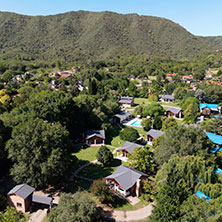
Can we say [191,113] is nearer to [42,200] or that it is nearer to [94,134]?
[94,134]

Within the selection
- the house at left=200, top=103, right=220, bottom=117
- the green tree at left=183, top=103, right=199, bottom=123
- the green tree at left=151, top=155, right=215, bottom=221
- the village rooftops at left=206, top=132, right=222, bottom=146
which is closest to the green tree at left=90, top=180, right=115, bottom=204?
the green tree at left=151, top=155, right=215, bottom=221

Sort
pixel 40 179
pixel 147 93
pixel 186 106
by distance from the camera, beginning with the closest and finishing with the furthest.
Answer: pixel 40 179 → pixel 186 106 → pixel 147 93

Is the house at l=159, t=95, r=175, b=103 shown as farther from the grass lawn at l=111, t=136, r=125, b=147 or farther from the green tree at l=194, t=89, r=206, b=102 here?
the grass lawn at l=111, t=136, r=125, b=147

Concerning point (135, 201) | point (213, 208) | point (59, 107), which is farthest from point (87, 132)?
point (213, 208)

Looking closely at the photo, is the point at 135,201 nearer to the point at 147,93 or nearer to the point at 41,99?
the point at 41,99

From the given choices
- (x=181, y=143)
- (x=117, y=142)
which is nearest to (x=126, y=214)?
(x=181, y=143)

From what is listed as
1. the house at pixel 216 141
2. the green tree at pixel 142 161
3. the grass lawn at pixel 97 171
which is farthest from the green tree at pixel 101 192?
the house at pixel 216 141

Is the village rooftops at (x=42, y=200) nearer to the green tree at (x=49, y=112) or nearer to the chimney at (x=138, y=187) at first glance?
the chimney at (x=138, y=187)
